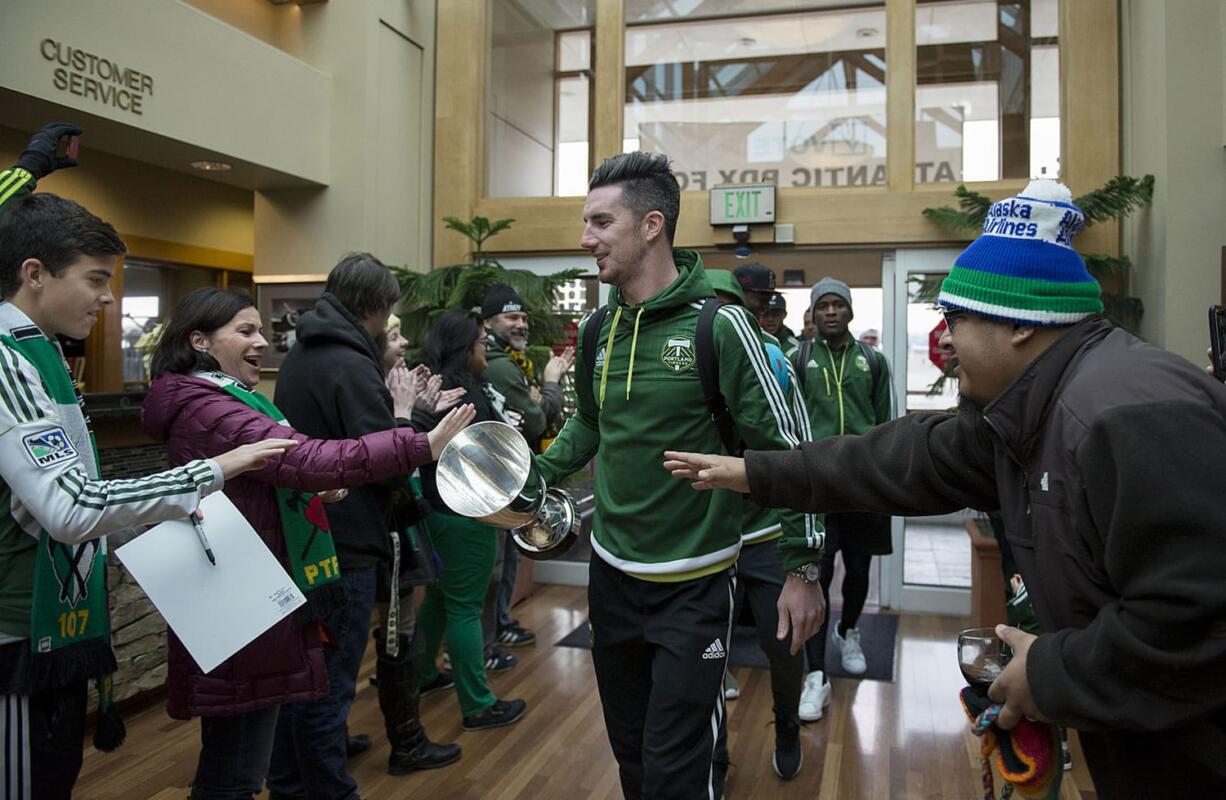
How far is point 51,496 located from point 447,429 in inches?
33.4

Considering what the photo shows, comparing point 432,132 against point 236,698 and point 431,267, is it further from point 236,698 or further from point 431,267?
point 236,698

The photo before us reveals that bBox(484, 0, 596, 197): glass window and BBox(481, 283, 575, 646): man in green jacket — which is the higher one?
BBox(484, 0, 596, 197): glass window

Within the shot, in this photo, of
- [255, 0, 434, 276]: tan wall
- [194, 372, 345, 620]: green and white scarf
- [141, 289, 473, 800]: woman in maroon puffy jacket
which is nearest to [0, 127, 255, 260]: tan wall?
[255, 0, 434, 276]: tan wall

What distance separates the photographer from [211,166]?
594cm

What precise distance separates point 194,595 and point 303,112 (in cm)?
511

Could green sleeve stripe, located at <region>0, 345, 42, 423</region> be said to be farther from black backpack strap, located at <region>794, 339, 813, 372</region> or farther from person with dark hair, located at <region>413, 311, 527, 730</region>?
black backpack strap, located at <region>794, 339, 813, 372</region>

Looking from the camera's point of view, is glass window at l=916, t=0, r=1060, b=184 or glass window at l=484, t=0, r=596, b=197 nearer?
Answer: glass window at l=916, t=0, r=1060, b=184

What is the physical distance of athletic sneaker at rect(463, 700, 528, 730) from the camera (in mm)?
3832

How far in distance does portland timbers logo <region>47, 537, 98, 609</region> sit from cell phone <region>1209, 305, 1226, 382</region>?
267cm

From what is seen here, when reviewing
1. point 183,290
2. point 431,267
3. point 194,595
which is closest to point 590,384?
point 194,595

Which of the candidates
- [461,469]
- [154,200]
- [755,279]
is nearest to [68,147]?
[461,469]

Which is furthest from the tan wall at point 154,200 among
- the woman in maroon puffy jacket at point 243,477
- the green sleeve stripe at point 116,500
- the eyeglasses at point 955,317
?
the eyeglasses at point 955,317

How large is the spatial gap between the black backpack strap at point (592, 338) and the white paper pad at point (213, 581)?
2.96 ft

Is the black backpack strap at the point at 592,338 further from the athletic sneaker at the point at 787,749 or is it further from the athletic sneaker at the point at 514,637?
the athletic sneaker at the point at 514,637
